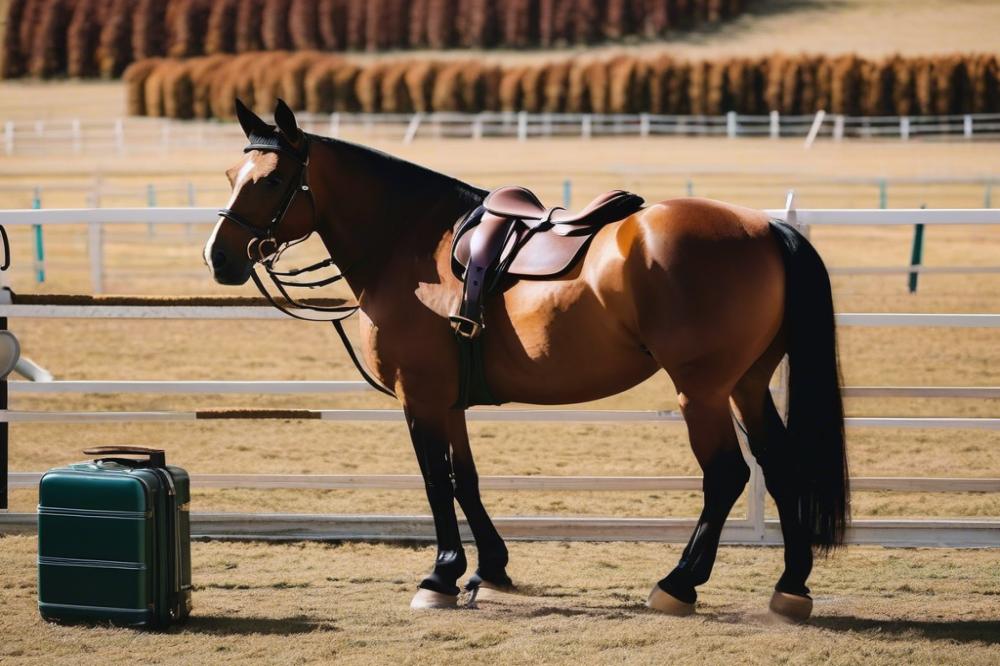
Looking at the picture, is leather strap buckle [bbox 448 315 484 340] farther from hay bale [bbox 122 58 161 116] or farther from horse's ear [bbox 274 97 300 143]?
hay bale [bbox 122 58 161 116]

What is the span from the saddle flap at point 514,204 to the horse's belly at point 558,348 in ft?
0.99

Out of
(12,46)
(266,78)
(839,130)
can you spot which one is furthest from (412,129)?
(12,46)

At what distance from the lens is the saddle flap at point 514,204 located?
16.6 ft

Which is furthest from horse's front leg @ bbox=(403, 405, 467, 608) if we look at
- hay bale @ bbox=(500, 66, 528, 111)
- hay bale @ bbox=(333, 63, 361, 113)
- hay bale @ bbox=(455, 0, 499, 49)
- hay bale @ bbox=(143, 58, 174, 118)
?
hay bale @ bbox=(455, 0, 499, 49)

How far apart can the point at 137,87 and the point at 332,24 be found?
45.1 feet

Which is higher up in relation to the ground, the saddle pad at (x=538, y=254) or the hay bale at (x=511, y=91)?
the hay bale at (x=511, y=91)

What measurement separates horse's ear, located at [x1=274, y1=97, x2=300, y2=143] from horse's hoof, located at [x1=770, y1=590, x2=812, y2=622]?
2.66 metres

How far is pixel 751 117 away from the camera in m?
46.8

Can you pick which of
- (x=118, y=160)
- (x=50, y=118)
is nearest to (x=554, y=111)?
(x=118, y=160)

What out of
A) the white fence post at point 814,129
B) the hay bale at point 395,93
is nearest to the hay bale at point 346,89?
the hay bale at point 395,93

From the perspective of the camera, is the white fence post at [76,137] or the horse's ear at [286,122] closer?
the horse's ear at [286,122]

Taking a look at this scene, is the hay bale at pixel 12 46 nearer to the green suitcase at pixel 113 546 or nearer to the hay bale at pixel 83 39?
the hay bale at pixel 83 39

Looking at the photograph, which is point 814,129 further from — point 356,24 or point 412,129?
point 356,24

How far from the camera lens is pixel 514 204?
512cm
